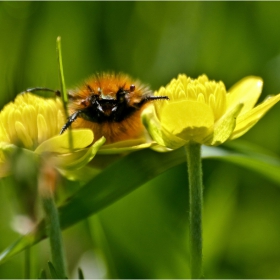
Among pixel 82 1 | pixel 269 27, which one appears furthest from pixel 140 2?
pixel 269 27

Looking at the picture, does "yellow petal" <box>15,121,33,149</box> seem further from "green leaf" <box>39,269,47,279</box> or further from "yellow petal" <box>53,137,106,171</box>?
"green leaf" <box>39,269,47,279</box>

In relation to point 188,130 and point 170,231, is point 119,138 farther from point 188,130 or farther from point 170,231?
point 170,231

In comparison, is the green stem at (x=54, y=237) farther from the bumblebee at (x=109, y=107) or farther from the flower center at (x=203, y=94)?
the flower center at (x=203, y=94)

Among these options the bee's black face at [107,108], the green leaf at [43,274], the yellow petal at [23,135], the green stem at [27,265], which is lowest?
the green leaf at [43,274]

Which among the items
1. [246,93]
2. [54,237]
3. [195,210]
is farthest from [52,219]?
[246,93]

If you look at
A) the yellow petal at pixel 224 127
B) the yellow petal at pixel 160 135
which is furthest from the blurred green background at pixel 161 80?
the yellow petal at pixel 224 127
